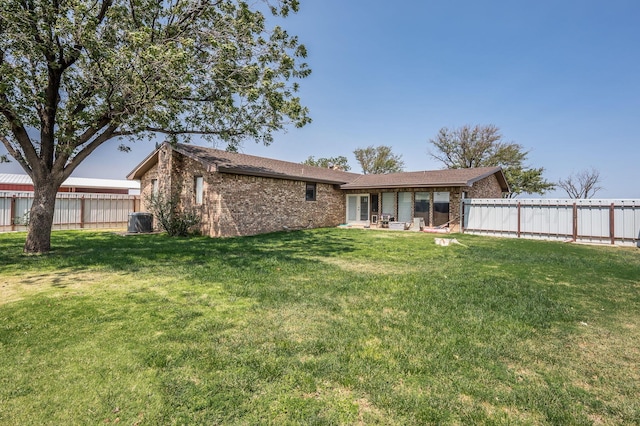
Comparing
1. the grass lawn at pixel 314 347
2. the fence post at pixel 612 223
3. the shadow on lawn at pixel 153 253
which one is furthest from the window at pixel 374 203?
the grass lawn at pixel 314 347

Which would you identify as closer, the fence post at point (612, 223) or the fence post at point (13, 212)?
the fence post at point (612, 223)

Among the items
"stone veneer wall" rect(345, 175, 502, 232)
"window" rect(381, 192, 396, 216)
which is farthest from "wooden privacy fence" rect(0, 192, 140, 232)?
"window" rect(381, 192, 396, 216)

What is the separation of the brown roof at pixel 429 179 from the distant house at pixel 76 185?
22703mm

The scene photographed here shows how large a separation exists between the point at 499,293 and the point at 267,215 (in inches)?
441

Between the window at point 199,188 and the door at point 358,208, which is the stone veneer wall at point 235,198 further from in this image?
the door at point 358,208

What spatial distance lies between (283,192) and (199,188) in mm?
4006

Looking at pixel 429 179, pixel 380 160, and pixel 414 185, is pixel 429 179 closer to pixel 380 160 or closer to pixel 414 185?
pixel 414 185

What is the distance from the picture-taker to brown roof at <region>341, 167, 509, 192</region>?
16191 mm

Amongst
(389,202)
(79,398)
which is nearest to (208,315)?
(79,398)

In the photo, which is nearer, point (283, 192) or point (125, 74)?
point (125, 74)

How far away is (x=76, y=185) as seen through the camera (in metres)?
Answer: 28.1

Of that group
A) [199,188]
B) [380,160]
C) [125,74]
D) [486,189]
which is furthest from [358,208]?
[380,160]

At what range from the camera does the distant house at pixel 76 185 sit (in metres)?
26.0

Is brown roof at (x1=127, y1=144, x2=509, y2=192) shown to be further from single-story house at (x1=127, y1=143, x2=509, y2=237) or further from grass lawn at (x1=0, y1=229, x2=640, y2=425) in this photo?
grass lawn at (x1=0, y1=229, x2=640, y2=425)
